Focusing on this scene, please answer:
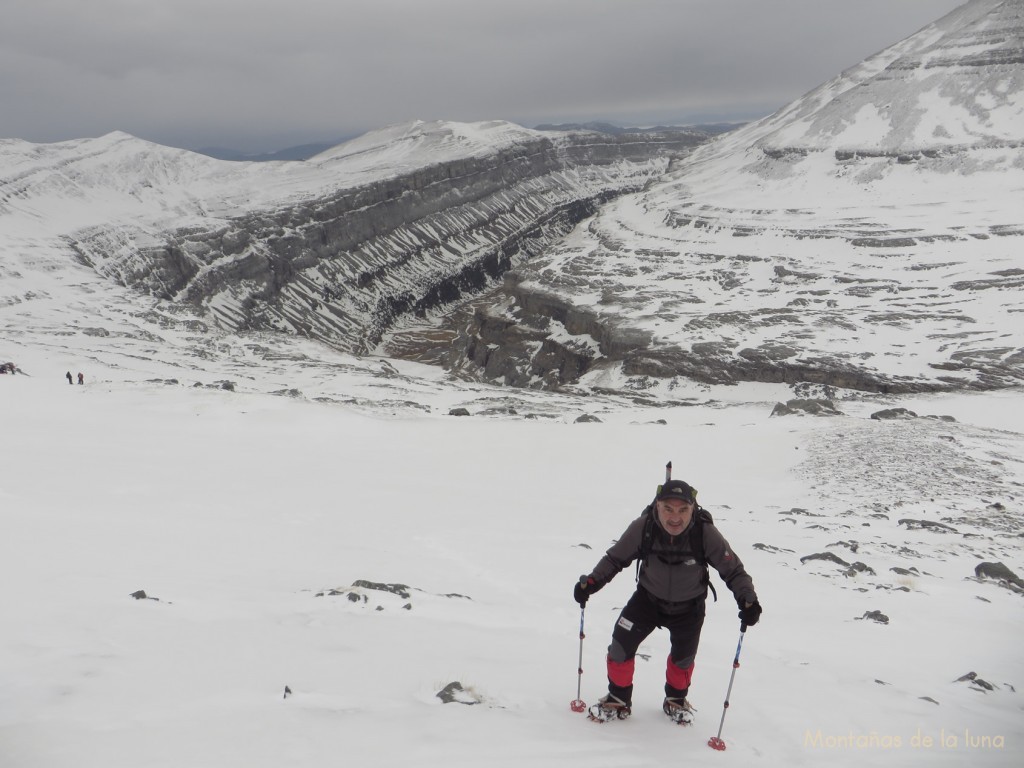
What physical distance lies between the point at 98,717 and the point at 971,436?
1059 inches

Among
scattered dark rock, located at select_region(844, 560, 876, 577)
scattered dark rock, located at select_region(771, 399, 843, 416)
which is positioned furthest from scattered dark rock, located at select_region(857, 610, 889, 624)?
scattered dark rock, located at select_region(771, 399, 843, 416)

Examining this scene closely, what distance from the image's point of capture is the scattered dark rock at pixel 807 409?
31.9 metres

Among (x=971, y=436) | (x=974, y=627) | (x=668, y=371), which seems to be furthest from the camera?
(x=668, y=371)

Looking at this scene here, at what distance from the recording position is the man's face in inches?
222

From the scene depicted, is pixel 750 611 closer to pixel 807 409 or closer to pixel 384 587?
pixel 384 587

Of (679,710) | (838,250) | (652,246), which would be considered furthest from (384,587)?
(652,246)

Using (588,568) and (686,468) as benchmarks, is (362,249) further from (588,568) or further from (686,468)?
(588,568)

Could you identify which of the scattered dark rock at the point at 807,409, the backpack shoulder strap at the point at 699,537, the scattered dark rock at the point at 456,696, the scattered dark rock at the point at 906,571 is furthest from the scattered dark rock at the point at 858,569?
the scattered dark rock at the point at 807,409

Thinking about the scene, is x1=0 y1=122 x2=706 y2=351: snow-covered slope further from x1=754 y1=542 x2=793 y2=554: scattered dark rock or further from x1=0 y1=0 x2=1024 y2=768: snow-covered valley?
x1=754 y1=542 x2=793 y2=554: scattered dark rock

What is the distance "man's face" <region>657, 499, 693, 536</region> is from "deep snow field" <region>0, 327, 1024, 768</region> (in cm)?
171

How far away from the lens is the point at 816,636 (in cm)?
899

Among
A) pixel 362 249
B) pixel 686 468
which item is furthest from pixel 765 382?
pixel 362 249

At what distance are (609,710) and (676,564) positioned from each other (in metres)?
1.39

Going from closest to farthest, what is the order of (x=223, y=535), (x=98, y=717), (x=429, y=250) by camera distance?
(x=98, y=717) → (x=223, y=535) → (x=429, y=250)
